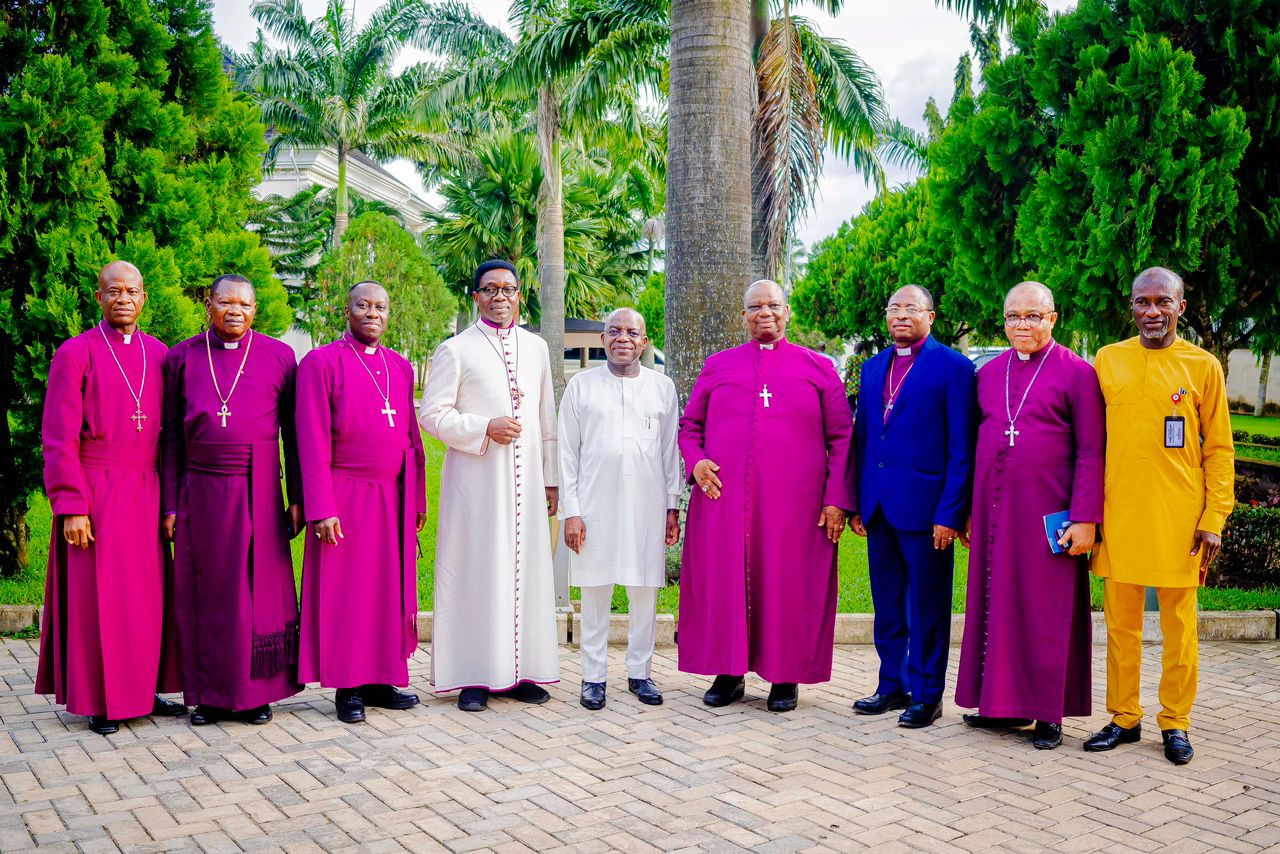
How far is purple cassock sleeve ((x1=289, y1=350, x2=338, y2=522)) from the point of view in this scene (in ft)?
19.1

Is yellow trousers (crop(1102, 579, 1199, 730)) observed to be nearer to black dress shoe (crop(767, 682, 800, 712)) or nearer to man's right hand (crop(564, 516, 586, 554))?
black dress shoe (crop(767, 682, 800, 712))

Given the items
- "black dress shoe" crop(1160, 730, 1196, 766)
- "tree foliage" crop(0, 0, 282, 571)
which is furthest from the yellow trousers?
"tree foliage" crop(0, 0, 282, 571)

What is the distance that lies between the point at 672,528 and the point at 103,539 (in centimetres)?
307

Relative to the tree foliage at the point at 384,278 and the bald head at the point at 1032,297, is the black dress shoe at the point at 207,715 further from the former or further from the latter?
the tree foliage at the point at 384,278

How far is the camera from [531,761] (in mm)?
5203

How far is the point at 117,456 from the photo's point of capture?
5691 mm

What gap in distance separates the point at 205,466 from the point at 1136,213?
698cm

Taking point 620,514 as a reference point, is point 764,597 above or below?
below

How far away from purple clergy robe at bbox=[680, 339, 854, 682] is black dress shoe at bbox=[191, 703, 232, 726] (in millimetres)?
2523

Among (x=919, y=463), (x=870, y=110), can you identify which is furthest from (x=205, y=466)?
(x=870, y=110)

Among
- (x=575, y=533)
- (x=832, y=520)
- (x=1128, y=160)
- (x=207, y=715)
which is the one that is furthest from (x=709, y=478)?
(x=1128, y=160)

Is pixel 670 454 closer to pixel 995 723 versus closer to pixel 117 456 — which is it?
pixel 995 723

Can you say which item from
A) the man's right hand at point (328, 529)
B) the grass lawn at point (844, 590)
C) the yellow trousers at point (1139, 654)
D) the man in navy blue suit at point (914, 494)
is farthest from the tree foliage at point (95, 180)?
the yellow trousers at point (1139, 654)

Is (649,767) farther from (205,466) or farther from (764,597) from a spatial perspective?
(205,466)
